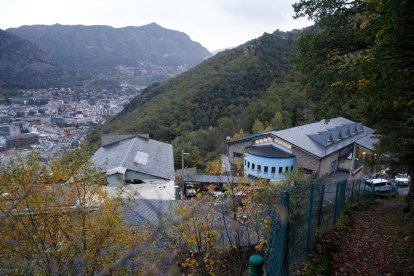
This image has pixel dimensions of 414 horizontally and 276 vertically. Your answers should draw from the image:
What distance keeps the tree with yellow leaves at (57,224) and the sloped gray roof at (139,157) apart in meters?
8.52

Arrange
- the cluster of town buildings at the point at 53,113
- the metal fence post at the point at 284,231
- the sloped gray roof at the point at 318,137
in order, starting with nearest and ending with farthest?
the metal fence post at the point at 284,231, the cluster of town buildings at the point at 53,113, the sloped gray roof at the point at 318,137

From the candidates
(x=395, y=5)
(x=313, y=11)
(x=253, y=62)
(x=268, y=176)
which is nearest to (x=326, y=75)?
(x=313, y=11)

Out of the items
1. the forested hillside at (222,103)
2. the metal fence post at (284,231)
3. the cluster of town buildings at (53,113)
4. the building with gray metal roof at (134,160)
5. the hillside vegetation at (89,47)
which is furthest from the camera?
the hillside vegetation at (89,47)

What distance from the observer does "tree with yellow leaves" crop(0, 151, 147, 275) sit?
603cm

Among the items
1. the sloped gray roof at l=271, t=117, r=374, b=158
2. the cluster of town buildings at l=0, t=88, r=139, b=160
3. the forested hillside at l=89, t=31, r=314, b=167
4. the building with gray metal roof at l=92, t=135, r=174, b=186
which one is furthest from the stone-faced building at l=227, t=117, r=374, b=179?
the cluster of town buildings at l=0, t=88, r=139, b=160

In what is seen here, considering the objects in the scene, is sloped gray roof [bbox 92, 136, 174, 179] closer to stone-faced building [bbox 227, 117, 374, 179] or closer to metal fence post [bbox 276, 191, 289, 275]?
stone-faced building [bbox 227, 117, 374, 179]

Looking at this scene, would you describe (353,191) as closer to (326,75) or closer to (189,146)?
(326,75)

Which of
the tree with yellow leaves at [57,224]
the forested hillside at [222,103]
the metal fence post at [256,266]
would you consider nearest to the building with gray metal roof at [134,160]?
the tree with yellow leaves at [57,224]

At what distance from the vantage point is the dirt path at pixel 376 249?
6137 millimetres

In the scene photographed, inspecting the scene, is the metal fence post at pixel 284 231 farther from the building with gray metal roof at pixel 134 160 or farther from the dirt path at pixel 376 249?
the building with gray metal roof at pixel 134 160

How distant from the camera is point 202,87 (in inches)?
2576

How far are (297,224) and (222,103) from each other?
5876 cm

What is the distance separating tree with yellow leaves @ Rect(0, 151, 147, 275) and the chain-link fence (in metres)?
3.21

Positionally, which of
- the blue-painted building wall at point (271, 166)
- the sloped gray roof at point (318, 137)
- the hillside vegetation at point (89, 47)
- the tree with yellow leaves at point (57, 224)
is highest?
the hillside vegetation at point (89, 47)
